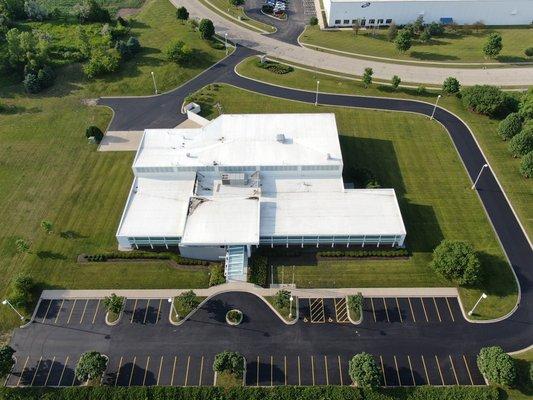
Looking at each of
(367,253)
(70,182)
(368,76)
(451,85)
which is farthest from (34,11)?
(367,253)

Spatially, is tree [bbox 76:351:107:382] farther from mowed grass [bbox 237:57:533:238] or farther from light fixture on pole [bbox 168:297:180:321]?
mowed grass [bbox 237:57:533:238]

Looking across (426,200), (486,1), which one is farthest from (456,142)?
(486,1)

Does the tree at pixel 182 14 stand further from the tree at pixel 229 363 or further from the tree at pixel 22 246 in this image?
the tree at pixel 229 363

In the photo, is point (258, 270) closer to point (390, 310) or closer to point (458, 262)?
point (390, 310)

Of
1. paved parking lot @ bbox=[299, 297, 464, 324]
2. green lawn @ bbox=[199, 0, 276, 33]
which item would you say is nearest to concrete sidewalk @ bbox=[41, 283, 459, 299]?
paved parking lot @ bbox=[299, 297, 464, 324]

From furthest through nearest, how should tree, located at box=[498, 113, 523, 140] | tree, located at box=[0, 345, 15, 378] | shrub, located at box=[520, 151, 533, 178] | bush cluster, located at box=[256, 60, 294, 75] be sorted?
bush cluster, located at box=[256, 60, 294, 75]
tree, located at box=[498, 113, 523, 140]
shrub, located at box=[520, 151, 533, 178]
tree, located at box=[0, 345, 15, 378]

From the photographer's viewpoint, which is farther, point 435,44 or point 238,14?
point 238,14
